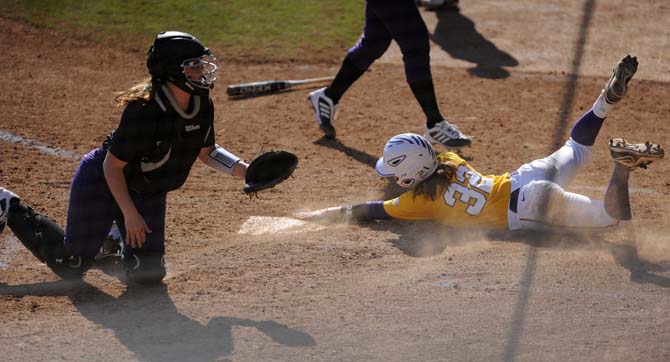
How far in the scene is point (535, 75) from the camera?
784 cm

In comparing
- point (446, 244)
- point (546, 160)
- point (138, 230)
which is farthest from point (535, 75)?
point (138, 230)

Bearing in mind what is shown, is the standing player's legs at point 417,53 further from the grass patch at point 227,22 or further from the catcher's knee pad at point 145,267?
the grass patch at point 227,22

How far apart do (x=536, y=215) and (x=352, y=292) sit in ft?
3.90

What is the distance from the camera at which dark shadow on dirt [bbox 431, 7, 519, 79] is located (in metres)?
8.03

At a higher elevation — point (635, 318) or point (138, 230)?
point (138, 230)

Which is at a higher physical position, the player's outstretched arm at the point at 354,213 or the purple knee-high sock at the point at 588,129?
the purple knee-high sock at the point at 588,129

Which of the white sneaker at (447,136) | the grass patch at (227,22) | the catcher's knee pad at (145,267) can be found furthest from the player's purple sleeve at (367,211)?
the grass patch at (227,22)

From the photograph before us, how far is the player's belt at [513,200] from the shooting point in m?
4.75

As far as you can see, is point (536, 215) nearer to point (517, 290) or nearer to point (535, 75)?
point (517, 290)

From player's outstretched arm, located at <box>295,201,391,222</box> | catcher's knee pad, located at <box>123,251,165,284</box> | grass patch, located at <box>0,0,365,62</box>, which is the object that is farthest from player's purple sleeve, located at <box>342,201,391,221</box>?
grass patch, located at <box>0,0,365,62</box>

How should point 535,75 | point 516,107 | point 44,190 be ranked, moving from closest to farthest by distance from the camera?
point 44,190
point 516,107
point 535,75

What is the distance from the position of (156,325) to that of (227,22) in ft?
19.3

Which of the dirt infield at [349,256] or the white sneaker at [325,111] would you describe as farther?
the white sneaker at [325,111]

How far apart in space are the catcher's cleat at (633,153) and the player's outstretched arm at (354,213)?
1273 millimetres
